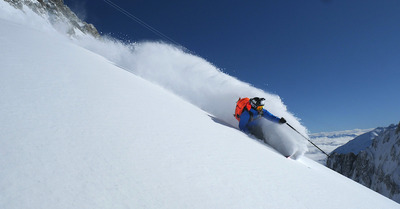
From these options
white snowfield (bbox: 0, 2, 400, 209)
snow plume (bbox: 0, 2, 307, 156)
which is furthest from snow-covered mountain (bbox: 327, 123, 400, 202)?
white snowfield (bbox: 0, 2, 400, 209)

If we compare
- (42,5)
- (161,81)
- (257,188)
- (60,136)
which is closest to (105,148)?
(60,136)

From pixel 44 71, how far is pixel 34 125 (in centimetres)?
256

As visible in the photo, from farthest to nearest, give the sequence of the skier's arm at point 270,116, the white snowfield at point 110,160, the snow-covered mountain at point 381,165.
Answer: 1. the snow-covered mountain at point 381,165
2. the skier's arm at point 270,116
3. the white snowfield at point 110,160

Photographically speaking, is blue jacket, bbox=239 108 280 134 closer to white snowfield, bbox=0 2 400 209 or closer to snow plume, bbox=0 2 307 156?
snow plume, bbox=0 2 307 156

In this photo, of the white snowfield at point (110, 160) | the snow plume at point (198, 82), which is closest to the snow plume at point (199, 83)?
the snow plume at point (198, 82)

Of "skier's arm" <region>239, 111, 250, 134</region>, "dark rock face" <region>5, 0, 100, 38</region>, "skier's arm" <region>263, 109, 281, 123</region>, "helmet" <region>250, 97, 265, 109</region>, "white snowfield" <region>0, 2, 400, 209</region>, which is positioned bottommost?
"white snowfield" <region>0, 2, 400, 209</region>

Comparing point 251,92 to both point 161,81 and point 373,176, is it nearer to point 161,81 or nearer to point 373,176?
point 161,81

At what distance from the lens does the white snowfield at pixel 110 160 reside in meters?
1.48

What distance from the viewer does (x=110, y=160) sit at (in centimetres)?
197

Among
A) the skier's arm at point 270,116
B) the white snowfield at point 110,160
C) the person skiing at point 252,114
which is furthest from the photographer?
the person skiing at point 252,114

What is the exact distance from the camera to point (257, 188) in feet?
7.87

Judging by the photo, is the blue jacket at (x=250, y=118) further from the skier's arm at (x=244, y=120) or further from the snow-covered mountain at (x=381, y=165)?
the snow-covered mountain at (x=381, y=165)

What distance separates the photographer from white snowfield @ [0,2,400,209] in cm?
148

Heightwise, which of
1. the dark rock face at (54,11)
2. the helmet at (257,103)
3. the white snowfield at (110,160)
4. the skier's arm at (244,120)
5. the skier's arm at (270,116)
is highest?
the dark rock face at (54,11)
